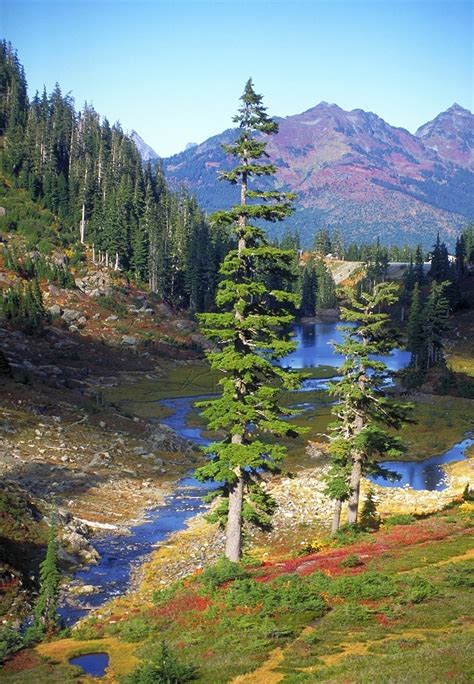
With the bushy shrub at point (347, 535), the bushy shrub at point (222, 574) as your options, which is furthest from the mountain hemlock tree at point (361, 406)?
the bushy shrub at point (222, 574)

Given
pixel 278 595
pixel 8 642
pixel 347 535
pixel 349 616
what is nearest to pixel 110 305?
pixel 347 535

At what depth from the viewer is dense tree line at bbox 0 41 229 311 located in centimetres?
13875

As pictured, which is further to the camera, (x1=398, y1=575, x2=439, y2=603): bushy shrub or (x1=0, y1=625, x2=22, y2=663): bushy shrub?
(x1=0, y1=625, x2=22, y2=663): bushy shrub

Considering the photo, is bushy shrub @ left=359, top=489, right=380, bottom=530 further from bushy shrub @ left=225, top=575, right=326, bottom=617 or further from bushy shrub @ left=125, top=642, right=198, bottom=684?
bushy shrub @ left=125, top=642, right=198, bottom=684

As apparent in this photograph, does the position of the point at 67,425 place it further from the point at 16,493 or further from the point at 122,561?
the point at 122,561

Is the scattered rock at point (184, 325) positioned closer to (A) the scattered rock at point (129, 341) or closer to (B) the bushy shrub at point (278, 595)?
(A) the scattered rock at point (129, 341)

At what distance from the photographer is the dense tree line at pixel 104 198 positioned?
139 m

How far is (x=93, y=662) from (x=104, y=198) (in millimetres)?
131069

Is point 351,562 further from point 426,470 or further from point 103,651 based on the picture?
point 426,470

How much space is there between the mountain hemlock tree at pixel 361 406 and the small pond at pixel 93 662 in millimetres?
13676

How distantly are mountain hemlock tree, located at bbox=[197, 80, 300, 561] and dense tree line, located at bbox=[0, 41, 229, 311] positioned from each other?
11077 centimetres

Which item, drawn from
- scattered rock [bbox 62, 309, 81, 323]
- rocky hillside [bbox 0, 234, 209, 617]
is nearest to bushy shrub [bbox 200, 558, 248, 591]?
rocky hillside [bbox 0, 234, 209, 617]

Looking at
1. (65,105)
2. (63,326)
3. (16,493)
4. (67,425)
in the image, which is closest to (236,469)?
(16,493)

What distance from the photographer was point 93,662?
21.6 meters
